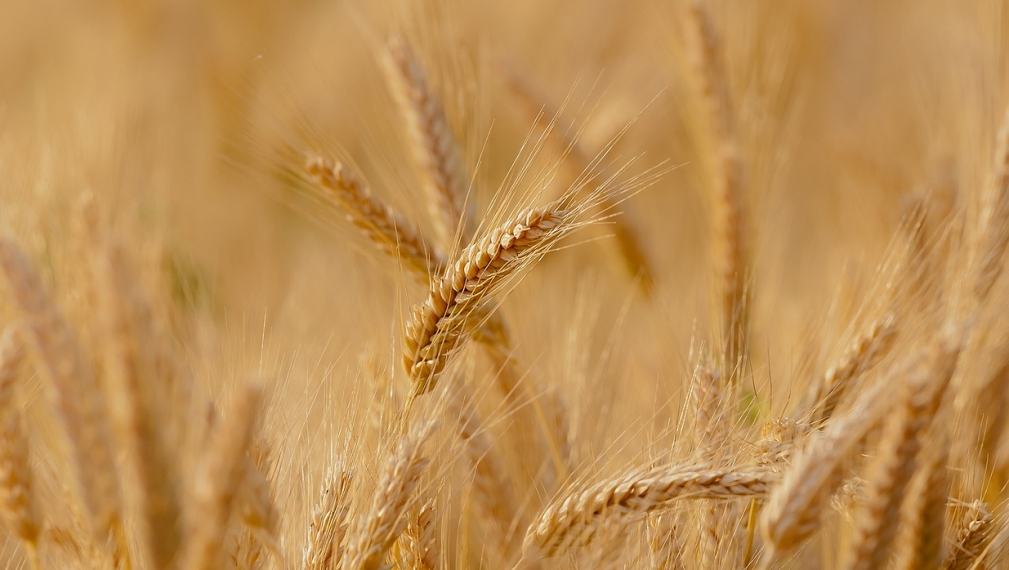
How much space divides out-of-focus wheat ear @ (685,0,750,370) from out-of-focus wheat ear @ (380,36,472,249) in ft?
2.01

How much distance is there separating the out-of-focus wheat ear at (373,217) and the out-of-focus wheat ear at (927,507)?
2.32ft

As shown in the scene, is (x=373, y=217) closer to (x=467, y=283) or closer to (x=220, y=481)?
(x=467, y=283)

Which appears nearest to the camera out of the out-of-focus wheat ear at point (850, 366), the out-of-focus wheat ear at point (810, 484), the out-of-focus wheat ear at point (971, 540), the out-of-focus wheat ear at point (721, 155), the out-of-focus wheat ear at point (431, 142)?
the out-of-focus wheat ear at point (810, 484)

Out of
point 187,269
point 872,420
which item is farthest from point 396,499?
point 187,269

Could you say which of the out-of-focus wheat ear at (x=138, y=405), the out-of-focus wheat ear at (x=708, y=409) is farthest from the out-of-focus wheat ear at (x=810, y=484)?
the out-of-focus wheat ear at (x=138, y=405)

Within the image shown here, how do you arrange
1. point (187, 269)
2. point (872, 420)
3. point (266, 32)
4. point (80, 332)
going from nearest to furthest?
1. point (872, 420)
2. point (80, 332)
3. point (187, 269)
4. point (266, 32)

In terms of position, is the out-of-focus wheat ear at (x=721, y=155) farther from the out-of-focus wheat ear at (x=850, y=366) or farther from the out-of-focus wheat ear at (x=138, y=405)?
the out-of-focus wheat ear at (x=138, y=405)

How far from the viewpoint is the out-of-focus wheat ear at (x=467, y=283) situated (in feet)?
3.43

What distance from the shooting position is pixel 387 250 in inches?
51.7

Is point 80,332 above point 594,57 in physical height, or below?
below

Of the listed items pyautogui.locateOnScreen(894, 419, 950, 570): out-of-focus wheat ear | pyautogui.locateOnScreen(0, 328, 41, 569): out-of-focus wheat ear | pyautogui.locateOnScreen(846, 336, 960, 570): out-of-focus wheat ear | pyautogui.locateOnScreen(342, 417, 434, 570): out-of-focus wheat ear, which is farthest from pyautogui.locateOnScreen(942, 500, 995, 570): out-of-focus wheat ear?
pyautogui.locateOnScreen(0, 328, 41, 569): out-of-focus wheat ear

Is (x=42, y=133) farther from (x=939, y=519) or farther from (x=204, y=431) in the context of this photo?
(x=939, y=519)

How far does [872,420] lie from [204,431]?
2.53 feet

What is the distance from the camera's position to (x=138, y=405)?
80 centimetres
